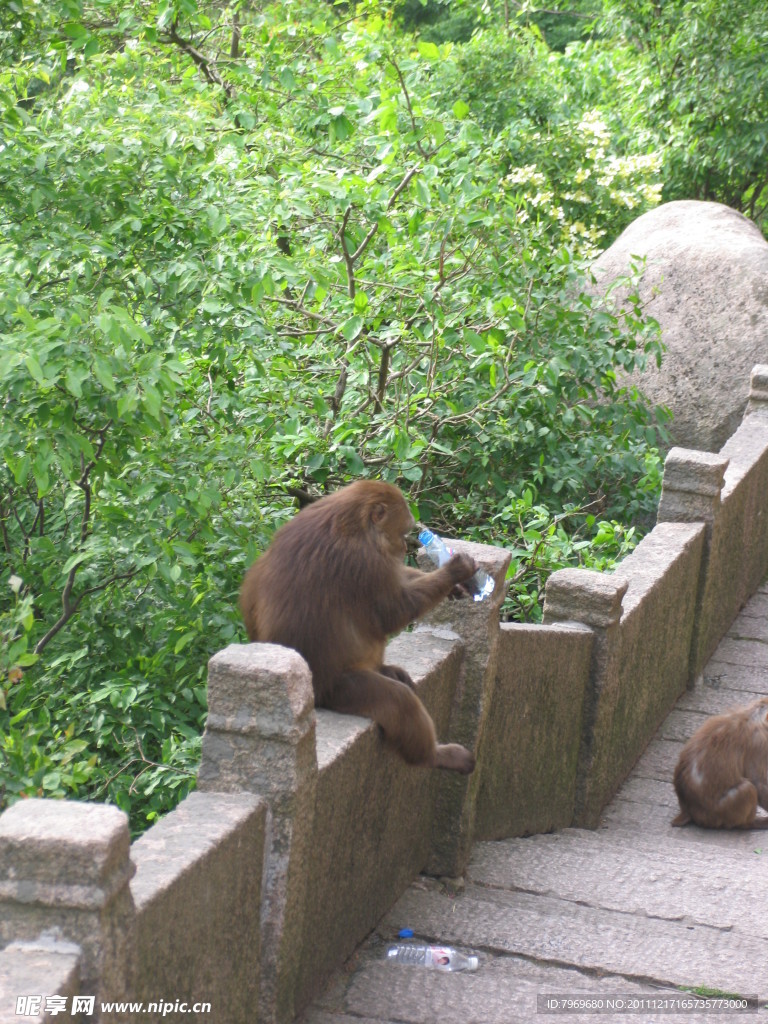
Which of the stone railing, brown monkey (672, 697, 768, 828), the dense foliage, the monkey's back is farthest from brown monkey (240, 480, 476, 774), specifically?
brown monkey (672, 697, 768, 828)

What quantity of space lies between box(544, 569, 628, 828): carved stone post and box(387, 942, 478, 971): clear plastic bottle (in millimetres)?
2008

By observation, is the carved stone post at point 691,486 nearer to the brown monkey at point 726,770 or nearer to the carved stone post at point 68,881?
the brown monkey at point 726,770

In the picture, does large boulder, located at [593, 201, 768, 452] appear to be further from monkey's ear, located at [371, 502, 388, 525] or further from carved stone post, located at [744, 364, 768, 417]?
monkey's ear, located at [371, 502, 388, 525]

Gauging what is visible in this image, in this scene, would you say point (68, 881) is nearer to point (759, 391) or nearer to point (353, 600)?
point (353, 600)

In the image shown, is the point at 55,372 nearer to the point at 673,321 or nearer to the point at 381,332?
the point at 381,332

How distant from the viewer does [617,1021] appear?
3510mm

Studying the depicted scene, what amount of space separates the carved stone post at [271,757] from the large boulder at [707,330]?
7333 mm

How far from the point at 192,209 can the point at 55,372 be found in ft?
5.55

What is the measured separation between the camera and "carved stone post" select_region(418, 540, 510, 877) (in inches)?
177

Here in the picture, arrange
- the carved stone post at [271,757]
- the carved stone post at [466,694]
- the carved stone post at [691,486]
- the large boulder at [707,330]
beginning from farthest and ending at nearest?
the large boulder at [707,330] → the carved stone post at [691,486] → the carved stone post at [466,694] → the carved stone post at [271,757]

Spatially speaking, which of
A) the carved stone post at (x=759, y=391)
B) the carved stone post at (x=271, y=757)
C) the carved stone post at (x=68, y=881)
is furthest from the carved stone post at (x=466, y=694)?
the carved stone post at (x=759, y=391)

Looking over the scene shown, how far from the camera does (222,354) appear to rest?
5836 mm

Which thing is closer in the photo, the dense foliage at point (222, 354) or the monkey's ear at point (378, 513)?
the monkey's ear at point (378, 513)

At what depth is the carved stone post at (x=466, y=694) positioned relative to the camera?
450 cm
